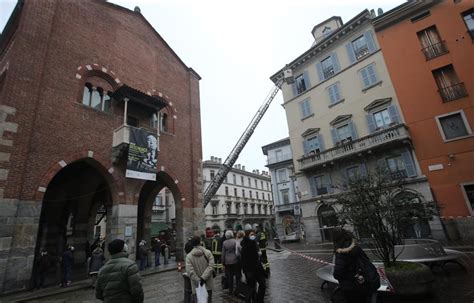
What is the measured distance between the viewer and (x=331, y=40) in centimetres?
2159

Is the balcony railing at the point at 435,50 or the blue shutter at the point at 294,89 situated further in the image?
the blue shutter at the point at 294,89

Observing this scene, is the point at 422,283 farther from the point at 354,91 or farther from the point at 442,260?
the point at 354,91

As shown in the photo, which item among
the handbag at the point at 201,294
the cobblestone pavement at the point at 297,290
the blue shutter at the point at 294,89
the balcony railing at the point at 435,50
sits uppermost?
the blue shutter at the point at 294,89

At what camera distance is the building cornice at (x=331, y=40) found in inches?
773

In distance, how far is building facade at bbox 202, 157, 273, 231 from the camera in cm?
4003

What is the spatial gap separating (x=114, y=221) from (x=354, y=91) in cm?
1955

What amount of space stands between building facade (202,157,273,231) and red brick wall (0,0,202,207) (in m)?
22.9

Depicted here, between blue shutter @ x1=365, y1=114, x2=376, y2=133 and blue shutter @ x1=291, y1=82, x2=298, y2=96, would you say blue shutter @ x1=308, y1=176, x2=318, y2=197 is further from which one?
blue shutter @ x1=291, y1=82, x2=298, y2=96

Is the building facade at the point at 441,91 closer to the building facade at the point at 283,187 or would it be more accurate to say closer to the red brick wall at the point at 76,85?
the red brick wall at the point at 76,85

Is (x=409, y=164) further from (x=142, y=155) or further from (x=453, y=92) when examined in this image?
(x=142, y=155)

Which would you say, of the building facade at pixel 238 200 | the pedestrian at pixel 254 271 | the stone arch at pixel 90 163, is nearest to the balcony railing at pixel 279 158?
the building facade at pixel 238 200

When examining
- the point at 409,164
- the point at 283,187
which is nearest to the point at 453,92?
the point at 409,164

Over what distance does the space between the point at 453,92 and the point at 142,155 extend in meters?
19.2

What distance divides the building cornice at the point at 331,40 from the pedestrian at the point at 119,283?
23.6m
